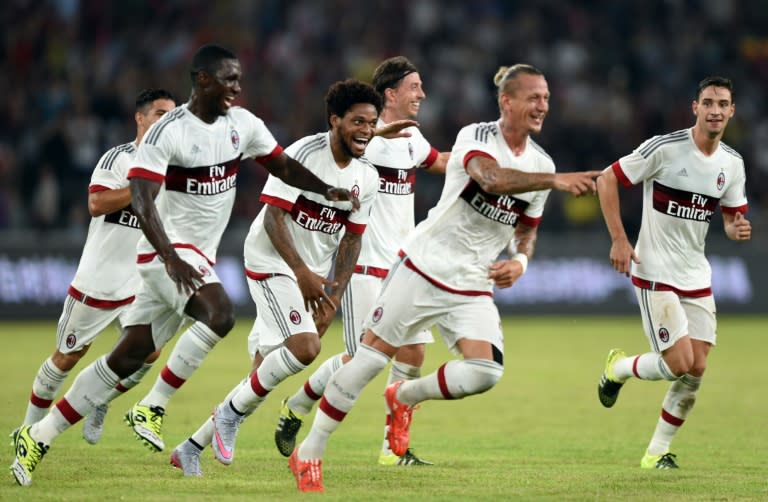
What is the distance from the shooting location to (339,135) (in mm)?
8148

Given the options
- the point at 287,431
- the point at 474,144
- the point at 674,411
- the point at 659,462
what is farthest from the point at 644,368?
the point at 287,431

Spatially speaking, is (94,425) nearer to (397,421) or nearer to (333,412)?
(397,421)

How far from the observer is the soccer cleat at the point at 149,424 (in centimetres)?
821

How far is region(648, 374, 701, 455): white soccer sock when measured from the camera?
8.80 metres

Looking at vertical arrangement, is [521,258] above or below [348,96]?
below

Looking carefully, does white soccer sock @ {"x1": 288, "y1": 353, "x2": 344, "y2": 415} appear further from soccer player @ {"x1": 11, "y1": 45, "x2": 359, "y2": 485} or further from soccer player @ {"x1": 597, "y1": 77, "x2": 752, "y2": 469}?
soccer player @ {"x1": 597, "y1": 77, "x2": 752, "y2": 469}

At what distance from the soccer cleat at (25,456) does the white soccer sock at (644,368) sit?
4329 mm

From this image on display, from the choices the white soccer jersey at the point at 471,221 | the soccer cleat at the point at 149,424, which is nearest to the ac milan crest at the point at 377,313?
the white soccer jersey at the point at 471,221

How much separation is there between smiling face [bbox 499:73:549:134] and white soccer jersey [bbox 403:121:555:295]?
0.67 ft

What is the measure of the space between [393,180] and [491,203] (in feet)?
6.76

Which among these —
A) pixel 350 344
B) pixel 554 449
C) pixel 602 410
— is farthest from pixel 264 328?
pixel 602 410

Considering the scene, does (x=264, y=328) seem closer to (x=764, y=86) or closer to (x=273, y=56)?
(x=273, y=56)

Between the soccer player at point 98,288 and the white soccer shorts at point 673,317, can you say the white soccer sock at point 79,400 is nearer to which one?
the soccer player at point 98,288

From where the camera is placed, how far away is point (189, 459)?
25.3 feet
